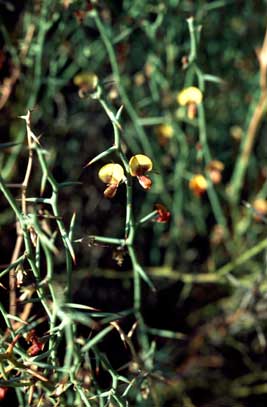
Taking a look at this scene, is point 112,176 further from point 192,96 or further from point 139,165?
point 192,96

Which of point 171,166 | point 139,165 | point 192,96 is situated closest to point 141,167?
point 139,165

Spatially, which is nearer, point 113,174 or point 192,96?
point 113,174

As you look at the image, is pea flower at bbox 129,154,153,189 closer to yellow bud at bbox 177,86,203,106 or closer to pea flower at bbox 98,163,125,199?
pea flower at bbox 98,163,125,199

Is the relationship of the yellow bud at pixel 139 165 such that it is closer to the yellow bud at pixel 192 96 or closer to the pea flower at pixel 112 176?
the pea flower at pixel 112 176

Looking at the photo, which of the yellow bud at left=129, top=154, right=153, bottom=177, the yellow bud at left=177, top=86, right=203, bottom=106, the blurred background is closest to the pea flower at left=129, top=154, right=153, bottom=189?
the yellow bud at left=129, top=154, right=153, bottom=177

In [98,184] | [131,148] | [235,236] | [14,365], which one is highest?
[14,365]

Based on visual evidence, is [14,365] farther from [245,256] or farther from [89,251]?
[89,251]

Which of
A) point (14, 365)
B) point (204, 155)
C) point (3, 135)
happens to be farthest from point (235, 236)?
point (14, 365)
